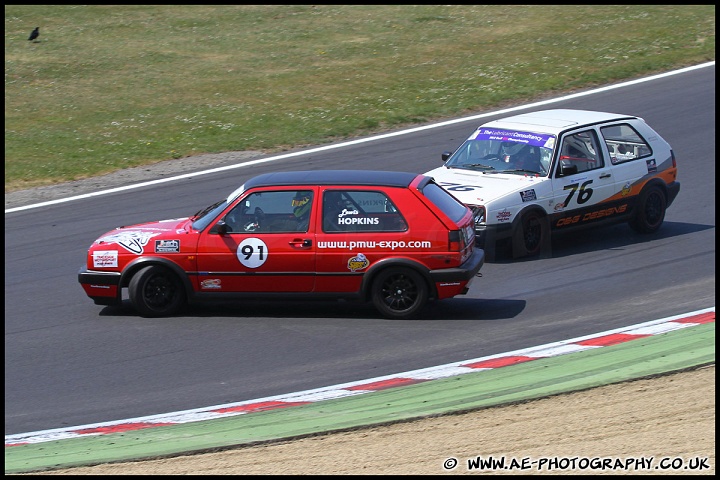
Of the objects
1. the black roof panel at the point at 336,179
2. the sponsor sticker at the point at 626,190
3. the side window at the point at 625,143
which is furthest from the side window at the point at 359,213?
the side window at the point at 625,143

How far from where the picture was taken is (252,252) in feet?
34.6

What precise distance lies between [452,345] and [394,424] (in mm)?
2338

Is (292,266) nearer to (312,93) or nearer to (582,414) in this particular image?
(582,414)

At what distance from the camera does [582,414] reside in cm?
766

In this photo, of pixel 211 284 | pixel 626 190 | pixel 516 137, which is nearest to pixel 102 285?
pixel 211 284

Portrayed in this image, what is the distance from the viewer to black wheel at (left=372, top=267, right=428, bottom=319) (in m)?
10.5

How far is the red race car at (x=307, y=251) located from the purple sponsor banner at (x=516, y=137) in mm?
2981

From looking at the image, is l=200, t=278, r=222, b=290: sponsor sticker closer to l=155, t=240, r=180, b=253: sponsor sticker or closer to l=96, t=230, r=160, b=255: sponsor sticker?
l=155, t=240, r=180, b=253: sponsor sticker

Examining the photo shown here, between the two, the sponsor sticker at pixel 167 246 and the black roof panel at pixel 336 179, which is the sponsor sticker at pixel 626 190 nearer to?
the black roof panel at pixel 336 179

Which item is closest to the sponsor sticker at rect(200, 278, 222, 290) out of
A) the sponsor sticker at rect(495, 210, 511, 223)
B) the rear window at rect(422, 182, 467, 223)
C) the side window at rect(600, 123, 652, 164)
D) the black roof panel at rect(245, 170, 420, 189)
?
the black roof panel at rect(245, 170, 420, 189)

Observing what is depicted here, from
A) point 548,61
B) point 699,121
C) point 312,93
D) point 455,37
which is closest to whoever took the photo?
point 699,121

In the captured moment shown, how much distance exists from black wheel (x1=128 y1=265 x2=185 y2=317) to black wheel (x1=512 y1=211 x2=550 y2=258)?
4476 mm

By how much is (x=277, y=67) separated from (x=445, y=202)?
16.0 m

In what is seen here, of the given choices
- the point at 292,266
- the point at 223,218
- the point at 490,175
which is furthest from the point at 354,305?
the point at 490,175
